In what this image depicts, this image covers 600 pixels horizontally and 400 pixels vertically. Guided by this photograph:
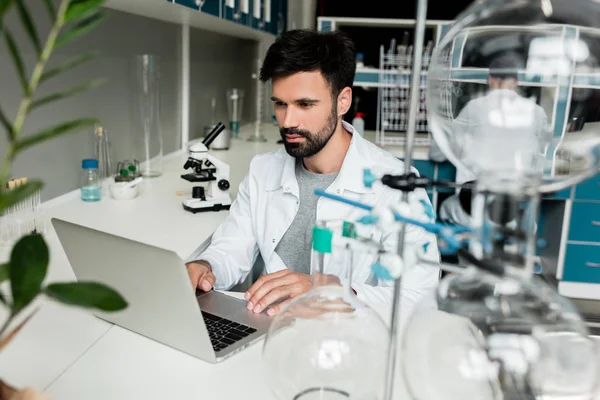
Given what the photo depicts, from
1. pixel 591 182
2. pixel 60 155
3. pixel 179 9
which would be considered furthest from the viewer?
pixel 591 182

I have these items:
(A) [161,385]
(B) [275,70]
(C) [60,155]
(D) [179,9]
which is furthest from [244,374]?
(D) [179,9]

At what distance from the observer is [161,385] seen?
3.11ft

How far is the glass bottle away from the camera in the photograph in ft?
6.63

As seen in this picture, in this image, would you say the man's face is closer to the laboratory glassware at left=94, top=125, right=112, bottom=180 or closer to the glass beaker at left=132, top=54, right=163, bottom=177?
the laboratory glassware at left=94, top=125, right=112, bottom=180

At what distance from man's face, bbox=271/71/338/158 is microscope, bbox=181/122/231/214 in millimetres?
386

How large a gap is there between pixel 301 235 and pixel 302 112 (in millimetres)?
388

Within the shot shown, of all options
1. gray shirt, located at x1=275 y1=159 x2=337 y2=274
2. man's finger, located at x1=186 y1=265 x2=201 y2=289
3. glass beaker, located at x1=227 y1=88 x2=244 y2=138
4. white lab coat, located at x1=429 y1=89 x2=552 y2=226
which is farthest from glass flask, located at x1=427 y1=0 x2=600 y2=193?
glass beaker, located at x1=227 y1=88 x2=244 y2=138

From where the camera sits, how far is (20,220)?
163cm

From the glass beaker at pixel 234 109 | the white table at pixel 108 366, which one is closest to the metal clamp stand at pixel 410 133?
the white table at pixel 108 366

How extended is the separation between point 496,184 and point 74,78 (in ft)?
6.10

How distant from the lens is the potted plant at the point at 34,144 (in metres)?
0.50

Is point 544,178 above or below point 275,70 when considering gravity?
below

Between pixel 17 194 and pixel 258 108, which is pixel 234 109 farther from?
pixel 17 194

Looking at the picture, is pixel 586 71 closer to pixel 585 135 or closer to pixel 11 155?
pixel 585 135
